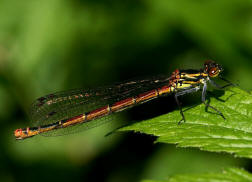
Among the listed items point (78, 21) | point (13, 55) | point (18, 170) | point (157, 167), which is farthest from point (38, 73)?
point (157, 167)

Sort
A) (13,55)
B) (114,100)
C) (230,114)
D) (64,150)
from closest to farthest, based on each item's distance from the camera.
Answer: (230,114) < (114,100) < (13,55) < (64,150)

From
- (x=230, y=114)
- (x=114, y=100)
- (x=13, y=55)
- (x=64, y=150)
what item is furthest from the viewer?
(x=64, y=150)

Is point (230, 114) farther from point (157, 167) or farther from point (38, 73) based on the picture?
point (38, 73)

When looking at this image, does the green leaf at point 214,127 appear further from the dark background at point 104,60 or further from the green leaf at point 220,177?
the dark background at point 104,60

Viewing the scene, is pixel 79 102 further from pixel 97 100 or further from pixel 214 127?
pixel 214 127

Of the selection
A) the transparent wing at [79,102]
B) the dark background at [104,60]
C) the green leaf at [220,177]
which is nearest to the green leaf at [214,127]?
the green leaf at [220,177]

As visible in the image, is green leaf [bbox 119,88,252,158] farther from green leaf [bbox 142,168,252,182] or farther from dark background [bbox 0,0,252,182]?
dark background [bbox 0,0,252,182]
